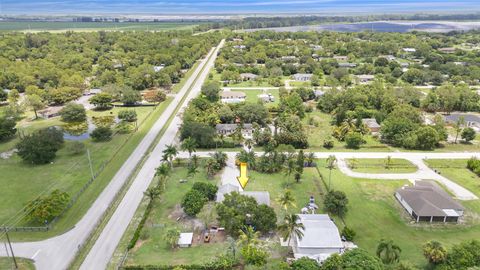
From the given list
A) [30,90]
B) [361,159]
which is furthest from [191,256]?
[30,90]

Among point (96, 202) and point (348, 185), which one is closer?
point (96, 202)

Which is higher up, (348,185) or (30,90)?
(30,90)

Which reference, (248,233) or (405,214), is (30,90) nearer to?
(248,233)

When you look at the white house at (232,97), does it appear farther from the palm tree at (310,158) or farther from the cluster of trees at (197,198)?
the cluster of trees at (197,198)

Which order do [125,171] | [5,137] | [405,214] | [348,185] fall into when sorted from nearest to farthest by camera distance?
[405,214], [348,185], [125,171], [5,137]

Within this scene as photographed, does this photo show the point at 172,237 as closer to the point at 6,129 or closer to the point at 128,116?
the point at 128,116

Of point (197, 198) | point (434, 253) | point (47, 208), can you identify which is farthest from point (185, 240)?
point (434, 253)
